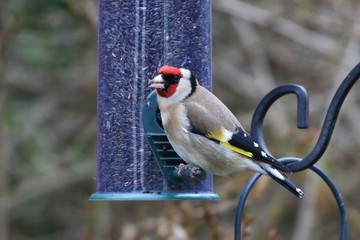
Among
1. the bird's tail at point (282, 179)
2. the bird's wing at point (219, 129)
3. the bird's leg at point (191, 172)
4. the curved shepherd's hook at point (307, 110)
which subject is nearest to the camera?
the curved shepherd's hook at point (307, 110)

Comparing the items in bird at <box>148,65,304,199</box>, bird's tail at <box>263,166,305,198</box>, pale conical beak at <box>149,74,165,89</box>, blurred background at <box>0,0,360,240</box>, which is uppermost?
pale conical beak at <box>149,74,165,89</box>

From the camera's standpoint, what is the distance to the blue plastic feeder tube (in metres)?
7.50

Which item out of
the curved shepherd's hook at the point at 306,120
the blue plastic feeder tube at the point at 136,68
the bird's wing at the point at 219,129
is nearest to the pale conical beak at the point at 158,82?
the bird's wing at the point at 219,129

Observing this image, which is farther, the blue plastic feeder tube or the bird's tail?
the blue plastic feeder tube

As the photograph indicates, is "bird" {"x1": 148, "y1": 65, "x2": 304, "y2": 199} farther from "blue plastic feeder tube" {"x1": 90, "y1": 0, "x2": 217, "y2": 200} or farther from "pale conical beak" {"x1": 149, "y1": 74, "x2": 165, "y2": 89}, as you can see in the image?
"blue plastic feeder tube" {"x1": 90, "y1": 0, "x2": 217, "y2": 200}

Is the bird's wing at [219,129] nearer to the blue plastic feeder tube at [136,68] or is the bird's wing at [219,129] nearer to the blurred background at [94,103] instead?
the blue plastic feeder tube at [136,68]

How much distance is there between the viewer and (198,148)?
707cm

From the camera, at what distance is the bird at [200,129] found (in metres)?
7.05

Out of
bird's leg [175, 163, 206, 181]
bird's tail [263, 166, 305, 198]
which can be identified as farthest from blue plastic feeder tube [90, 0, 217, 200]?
bird's tail [263, 166, 305, 198]

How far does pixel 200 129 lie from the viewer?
279 inches

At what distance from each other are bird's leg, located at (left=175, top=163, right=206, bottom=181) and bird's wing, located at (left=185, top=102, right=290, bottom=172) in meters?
0.23

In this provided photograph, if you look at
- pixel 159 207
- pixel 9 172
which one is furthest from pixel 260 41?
pixel 9 172

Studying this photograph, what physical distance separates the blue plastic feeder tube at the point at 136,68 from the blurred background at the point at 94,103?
114 inches

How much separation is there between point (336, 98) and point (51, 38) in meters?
6.07
